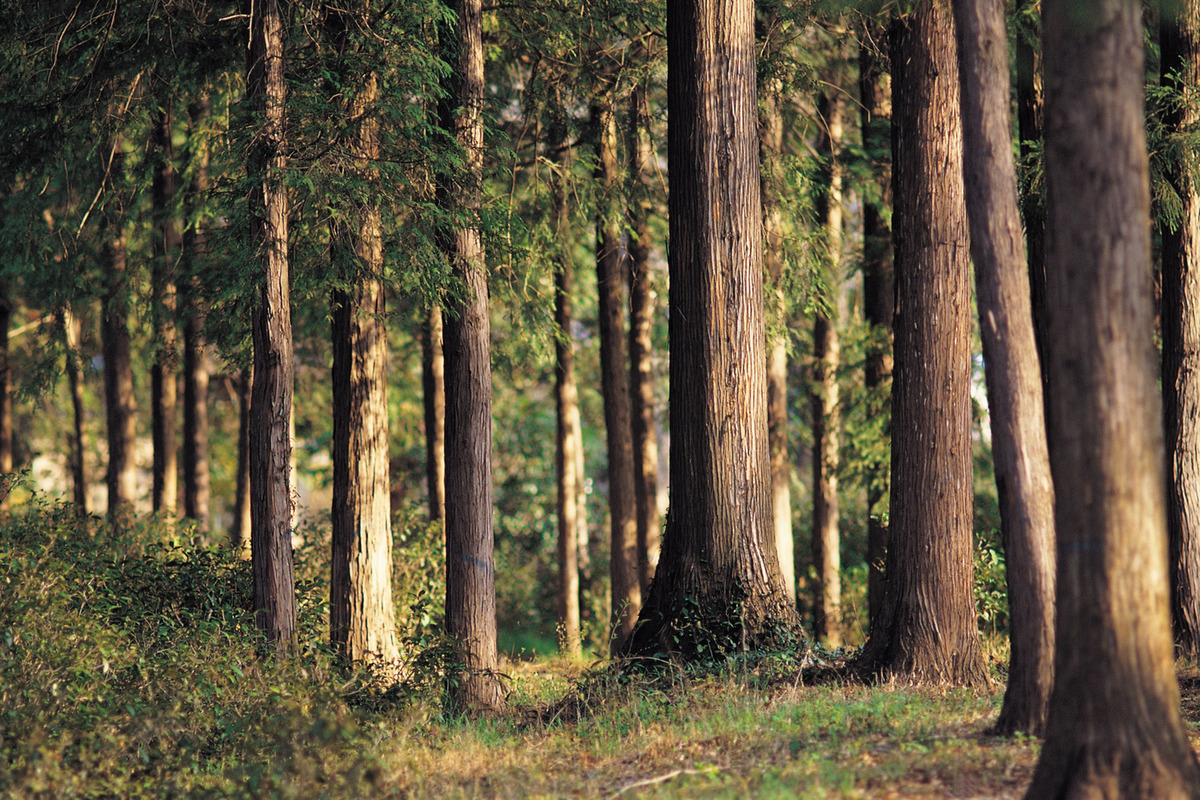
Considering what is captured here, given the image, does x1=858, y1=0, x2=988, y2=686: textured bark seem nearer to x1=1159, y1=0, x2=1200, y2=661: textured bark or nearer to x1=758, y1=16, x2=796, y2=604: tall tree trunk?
x1=758, y1=16, x2=796, y2=604: tall tree trunk

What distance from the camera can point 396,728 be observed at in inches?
274

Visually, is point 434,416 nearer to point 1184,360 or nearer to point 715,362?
point 715,362

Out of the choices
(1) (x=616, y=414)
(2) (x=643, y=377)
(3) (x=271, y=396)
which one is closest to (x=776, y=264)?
(2) (x=643, y=377)

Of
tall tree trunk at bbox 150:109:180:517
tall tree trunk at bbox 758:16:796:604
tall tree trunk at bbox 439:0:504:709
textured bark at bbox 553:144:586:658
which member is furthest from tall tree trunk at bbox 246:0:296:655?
textured bark at bbox 553:144:586:658

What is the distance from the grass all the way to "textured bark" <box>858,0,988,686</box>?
609 mm

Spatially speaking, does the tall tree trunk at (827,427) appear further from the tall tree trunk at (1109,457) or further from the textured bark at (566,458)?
the tall tree trunk at (1109,457)

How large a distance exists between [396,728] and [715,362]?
14.3 feet

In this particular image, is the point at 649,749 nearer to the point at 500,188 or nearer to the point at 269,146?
the point at 269,146

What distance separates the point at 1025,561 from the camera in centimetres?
611

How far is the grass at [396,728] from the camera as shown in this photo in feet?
18.9

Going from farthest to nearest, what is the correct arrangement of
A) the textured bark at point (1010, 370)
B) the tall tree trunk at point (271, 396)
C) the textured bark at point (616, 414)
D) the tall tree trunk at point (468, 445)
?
the textured bark at point (616, 414), the tall tree trunk at point (468, 445), the tall tree trunk at point (271, 396), the textured bark at point (1010, 370)

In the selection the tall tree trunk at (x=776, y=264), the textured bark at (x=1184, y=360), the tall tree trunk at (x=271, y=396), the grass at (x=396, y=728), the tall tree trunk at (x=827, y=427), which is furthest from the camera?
the tall tree trunk at (x=827, y=427)

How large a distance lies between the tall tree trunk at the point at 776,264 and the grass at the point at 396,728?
480 cm

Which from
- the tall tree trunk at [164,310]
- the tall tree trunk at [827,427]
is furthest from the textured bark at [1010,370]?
the tall tree trunk at [164,310]
